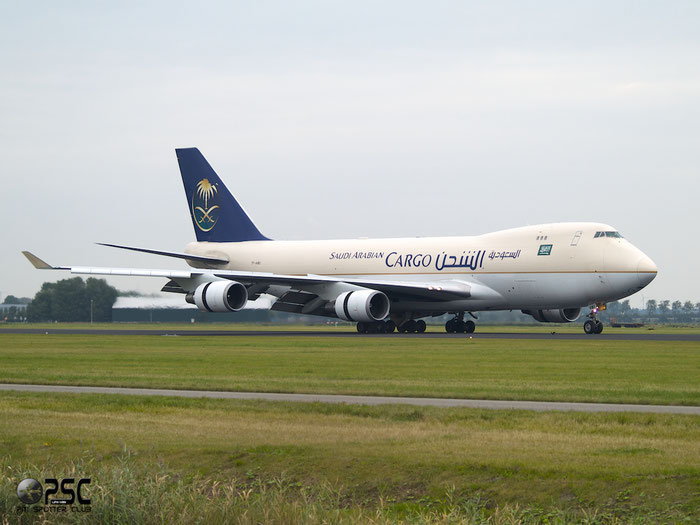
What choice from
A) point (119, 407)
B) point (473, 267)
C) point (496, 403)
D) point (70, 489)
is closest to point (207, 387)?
point (119, 407)

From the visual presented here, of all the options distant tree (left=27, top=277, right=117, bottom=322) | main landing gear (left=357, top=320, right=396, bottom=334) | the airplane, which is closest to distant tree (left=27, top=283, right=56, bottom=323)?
distant tree (left=27, top=277, right=117, bottom=322)

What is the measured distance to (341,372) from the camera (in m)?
28.9

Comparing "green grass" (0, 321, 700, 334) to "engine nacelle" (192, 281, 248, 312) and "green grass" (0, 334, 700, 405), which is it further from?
"green grass" (0, 334, 700, 405)

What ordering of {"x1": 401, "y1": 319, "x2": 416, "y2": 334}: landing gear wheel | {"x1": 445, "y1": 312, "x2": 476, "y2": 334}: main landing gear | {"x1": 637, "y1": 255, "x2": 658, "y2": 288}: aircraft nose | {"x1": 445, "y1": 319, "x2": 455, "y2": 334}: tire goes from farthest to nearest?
{"x1": 401, "y1": 319, "x2": 416, "y2": 334}: landing gear wheel
{"x1": 445, "y1": 312, "x2": 476, "y2": 334}: main landing gear
{"x1": 445, "y1": 319, "x2": 455, "y2": 334}: tire
{"x1": 637, "y1": 255, "x2": 658, "y2": 288}: aircraft nose

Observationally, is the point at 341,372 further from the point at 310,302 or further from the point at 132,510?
the point at 310,302

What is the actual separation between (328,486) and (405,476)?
1128 millimetres

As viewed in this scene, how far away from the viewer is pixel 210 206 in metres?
67.4

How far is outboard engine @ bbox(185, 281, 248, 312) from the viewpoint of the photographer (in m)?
54.5

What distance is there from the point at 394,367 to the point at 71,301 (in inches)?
3058

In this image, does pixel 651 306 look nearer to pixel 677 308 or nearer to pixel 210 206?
pixel 677 308

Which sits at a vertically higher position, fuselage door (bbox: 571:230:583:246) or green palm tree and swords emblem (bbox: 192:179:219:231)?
green palm tree and swords emblem (bbox: 192:179:219:231)

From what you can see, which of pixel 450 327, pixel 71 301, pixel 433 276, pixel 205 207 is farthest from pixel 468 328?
pixel 71 301

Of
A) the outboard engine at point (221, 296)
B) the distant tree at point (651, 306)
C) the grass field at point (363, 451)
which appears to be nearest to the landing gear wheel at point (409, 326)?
the outboard engine at point (221, 296)

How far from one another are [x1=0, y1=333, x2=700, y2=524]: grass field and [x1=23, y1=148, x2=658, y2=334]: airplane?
2334 centimetres
